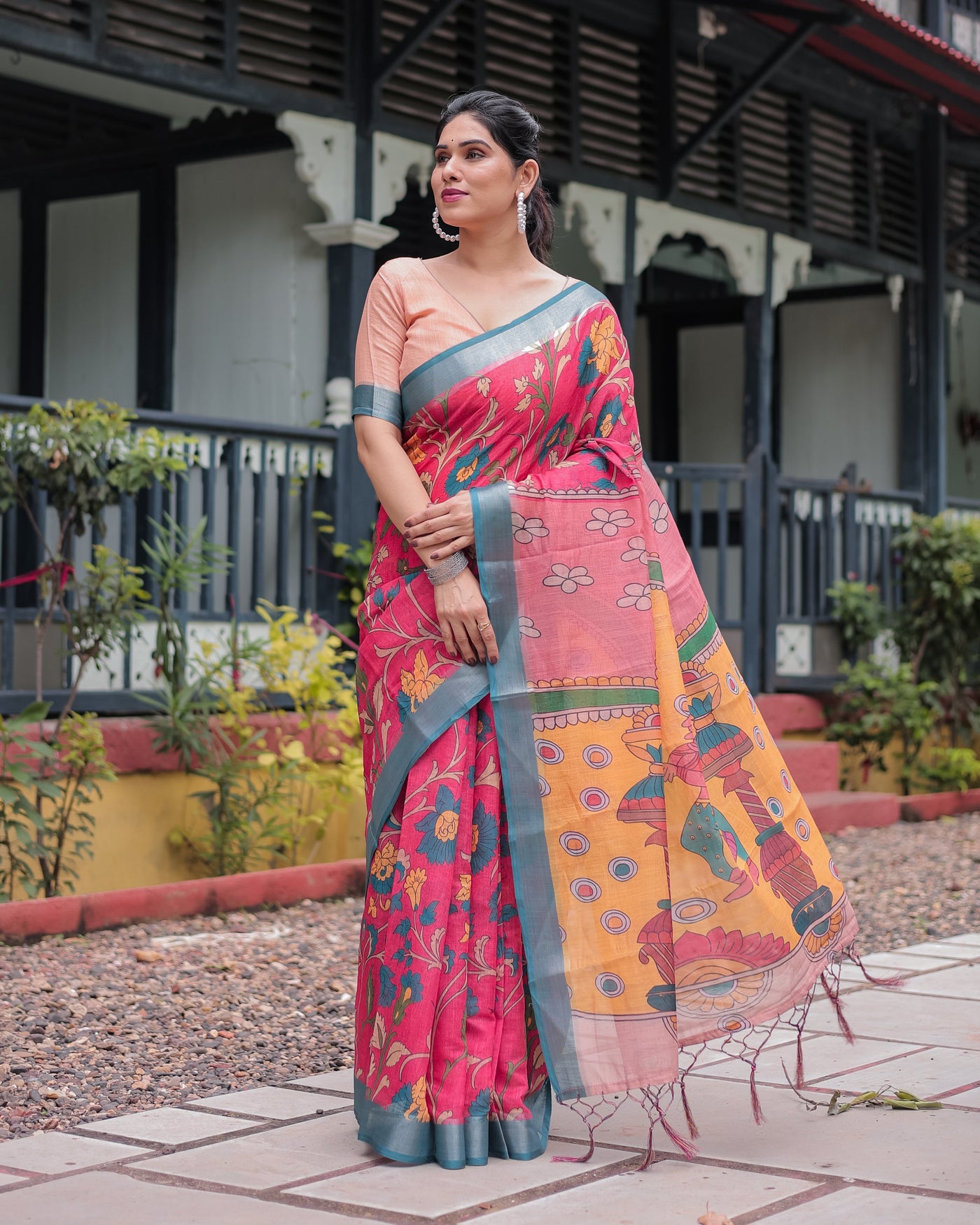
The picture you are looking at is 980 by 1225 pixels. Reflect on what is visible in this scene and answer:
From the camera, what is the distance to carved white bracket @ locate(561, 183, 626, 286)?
9.52 metres

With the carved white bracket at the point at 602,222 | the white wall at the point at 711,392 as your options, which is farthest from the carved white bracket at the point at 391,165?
the white wall at the point at 711,392

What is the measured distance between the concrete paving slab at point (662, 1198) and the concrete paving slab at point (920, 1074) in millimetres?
746

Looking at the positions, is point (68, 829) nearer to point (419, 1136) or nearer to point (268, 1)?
point (419, 1136)

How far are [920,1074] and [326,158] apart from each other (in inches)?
216

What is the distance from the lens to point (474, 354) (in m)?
3.31

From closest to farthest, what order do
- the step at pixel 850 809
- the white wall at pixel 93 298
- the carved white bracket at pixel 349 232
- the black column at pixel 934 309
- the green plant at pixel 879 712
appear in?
1. the carved white bracket at pixel 349 232
2. the step at pixel 850 809
3. the white wall at pixel 93 298
4. the green plant at pixel 879 712
5. the black column at pixel 934 309

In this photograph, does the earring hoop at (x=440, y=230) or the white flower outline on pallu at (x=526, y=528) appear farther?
the earring hoop at (x=440, y=230)

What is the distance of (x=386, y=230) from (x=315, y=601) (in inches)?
70.7

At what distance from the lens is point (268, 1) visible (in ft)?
26.1

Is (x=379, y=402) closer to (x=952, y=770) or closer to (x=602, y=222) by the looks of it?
(x=602, y=222)

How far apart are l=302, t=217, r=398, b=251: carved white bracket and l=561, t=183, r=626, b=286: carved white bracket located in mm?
1594

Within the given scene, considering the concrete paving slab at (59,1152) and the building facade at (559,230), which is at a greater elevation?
the building facade at (559,230)

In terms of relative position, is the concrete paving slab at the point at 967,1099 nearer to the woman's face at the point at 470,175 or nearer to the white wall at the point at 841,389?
the woman's face at the point at 470,175

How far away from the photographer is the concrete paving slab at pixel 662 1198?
9.22 ft
